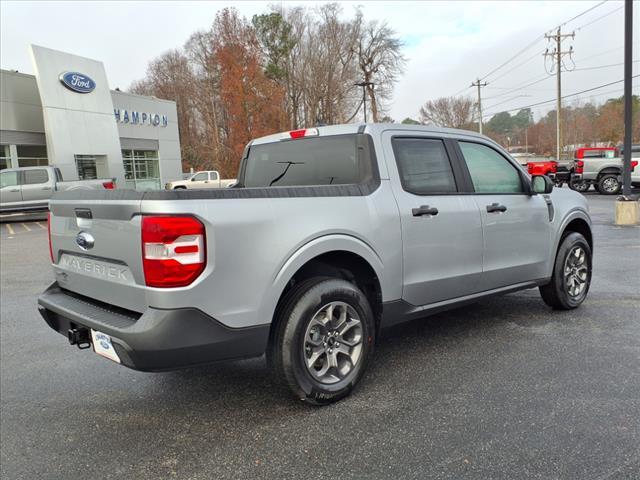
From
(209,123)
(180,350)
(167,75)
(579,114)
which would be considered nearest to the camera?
(180,350)

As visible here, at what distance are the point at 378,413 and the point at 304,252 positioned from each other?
110 centimetres

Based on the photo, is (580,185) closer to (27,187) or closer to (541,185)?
(541,185)

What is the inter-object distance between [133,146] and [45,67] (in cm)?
868

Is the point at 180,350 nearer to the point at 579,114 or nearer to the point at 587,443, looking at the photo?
the point at 587,443

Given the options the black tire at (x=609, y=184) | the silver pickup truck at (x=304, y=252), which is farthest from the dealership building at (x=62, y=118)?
the silver pickup truck at (x=304, y=252)

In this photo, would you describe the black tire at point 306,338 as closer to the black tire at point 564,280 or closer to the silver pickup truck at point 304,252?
the silver pickup truck at point 304,252

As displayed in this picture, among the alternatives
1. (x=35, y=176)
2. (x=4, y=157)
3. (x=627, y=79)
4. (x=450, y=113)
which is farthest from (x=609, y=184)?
(x=450, y=113)

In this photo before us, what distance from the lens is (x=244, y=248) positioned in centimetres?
279

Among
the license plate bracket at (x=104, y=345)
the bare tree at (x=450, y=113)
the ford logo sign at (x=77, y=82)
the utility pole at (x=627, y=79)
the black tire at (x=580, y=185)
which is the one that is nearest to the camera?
the license plate bracket at (x=104, y=345)

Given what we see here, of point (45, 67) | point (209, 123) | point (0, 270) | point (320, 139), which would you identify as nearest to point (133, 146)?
point (45, 67)

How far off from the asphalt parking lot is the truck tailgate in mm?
819

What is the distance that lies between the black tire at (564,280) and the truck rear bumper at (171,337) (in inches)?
132

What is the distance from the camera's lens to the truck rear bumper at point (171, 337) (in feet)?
8.66

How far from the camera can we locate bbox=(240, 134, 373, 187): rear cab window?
145 inches
